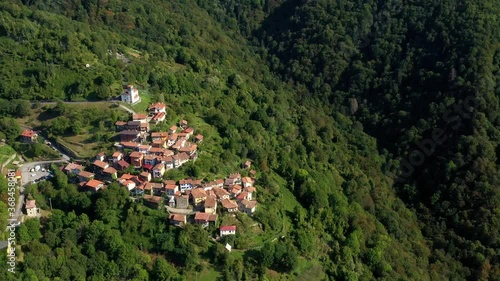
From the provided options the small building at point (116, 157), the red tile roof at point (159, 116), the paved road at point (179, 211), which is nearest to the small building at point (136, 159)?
the small building at point (116, 157)

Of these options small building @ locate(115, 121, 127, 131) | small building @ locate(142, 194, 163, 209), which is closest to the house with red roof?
small building @ locate(142, 194, 163, 209)

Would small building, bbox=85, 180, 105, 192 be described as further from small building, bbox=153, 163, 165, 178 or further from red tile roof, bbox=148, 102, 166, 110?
red tile roof, bbox=148, 102, 166, 110

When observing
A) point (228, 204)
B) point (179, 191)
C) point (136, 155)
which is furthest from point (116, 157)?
point (228, 204)

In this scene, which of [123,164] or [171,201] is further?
[123,164]

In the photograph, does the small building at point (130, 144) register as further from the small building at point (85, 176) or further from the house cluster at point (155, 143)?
the small building at point (85, 176)

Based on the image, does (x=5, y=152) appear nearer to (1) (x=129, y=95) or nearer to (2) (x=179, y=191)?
(1) (x=129, y=95)

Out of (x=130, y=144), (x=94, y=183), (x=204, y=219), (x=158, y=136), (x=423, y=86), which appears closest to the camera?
(x=204, y=219)

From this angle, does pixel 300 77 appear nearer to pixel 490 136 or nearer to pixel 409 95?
pixel 409 95
